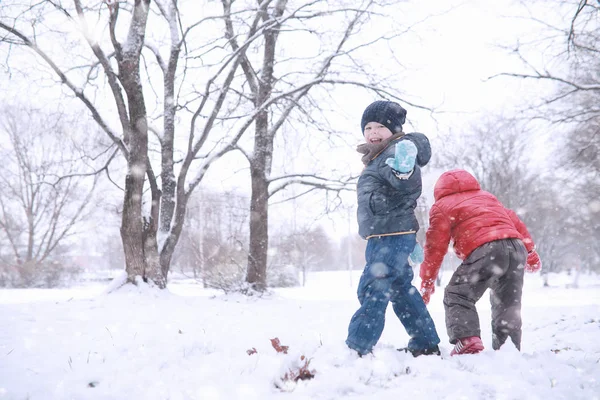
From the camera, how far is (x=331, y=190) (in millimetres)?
7539

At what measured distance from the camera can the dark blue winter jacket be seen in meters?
2.26

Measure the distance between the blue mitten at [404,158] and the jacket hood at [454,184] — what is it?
808mm

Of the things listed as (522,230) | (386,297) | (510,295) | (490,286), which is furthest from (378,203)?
(522,230)

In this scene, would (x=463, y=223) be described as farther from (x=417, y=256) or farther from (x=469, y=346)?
(x=469, y=346)

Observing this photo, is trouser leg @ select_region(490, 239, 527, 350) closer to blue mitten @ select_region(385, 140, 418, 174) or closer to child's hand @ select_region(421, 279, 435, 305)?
child's hand @ select_region(421, 279, 435, 305)

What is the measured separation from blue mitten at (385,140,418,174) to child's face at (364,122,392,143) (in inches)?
15.7

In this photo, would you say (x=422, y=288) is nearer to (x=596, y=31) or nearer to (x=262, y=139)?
(x=262, y=139)

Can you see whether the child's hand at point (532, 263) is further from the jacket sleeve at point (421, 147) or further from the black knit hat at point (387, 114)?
the black knit hat at point (387, 114)

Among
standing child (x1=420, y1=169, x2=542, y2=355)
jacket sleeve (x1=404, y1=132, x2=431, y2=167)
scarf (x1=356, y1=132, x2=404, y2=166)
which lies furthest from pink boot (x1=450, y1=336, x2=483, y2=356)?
scarf (x1=356, y1=132, x2=404, y2=166)

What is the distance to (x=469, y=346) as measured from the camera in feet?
7.52

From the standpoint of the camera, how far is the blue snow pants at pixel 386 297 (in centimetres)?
216

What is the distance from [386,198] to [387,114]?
2.06ft

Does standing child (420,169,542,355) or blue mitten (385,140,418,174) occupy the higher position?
blue mitten (385,140,418,174)

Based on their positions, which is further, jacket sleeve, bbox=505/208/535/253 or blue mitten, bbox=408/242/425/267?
jacket sleeve, bbox=505/208/535/253
